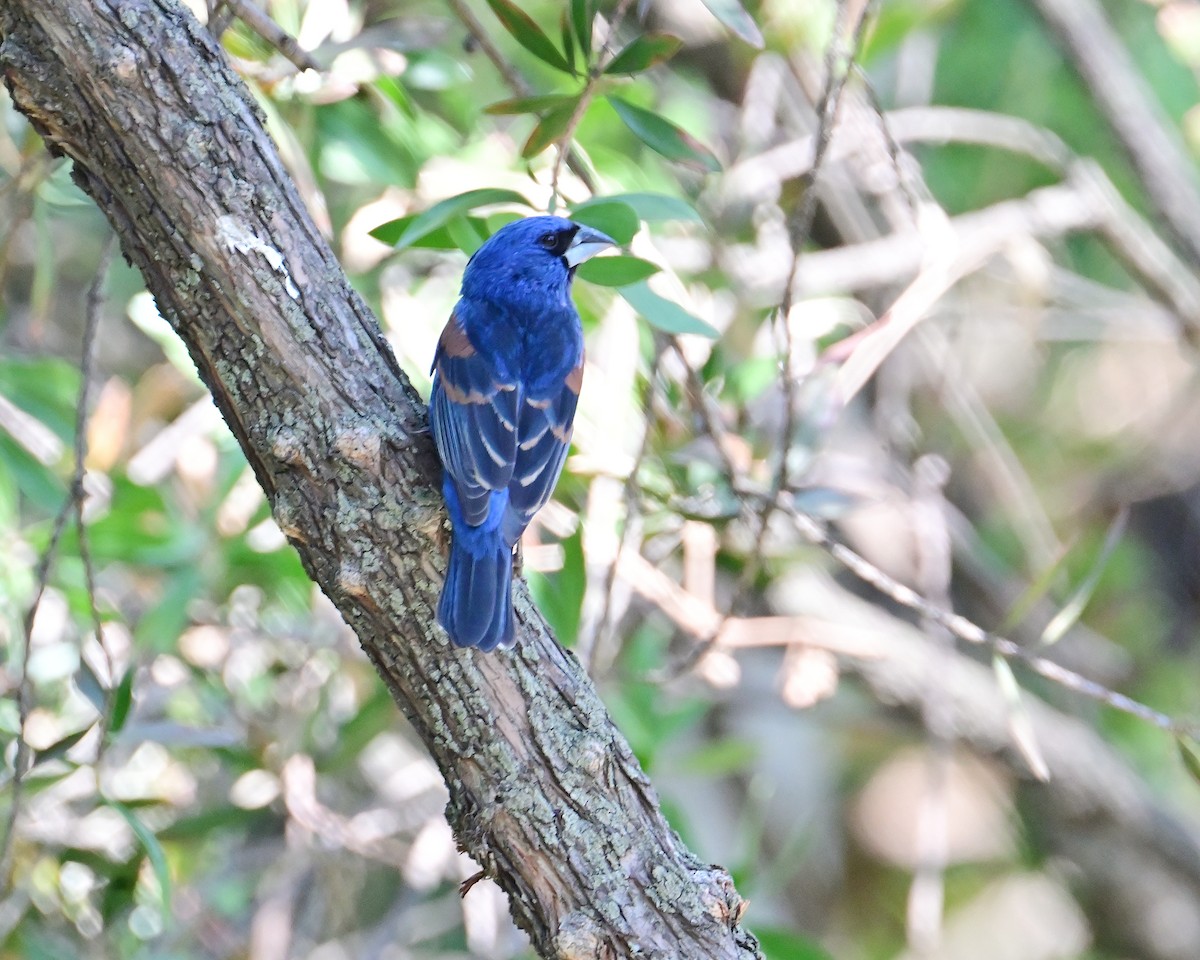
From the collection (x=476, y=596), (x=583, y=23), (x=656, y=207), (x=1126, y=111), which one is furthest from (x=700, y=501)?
(x=1126, y=111)

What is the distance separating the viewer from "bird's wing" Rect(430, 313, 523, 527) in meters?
2.44

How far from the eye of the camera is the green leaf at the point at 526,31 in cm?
275

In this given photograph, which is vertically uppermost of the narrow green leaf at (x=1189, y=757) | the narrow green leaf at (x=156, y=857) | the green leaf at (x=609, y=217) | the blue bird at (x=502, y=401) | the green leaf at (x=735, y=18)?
the green leaf at (x=735, y=18)

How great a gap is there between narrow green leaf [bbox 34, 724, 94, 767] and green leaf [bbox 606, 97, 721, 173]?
1837 mm

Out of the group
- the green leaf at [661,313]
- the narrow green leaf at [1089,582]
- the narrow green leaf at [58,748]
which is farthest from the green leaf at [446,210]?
the narrow green leaf at [1089,582]

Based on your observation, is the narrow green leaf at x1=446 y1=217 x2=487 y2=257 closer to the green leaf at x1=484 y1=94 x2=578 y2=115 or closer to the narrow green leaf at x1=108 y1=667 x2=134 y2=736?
the green leaf at x1=484 y1=94 x2=578 y2=115

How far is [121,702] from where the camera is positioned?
285 cm

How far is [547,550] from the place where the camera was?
3818 millimetres

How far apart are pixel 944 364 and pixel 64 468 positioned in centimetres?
286

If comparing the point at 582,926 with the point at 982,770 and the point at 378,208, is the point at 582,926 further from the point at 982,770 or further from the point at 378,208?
the point at 982,770

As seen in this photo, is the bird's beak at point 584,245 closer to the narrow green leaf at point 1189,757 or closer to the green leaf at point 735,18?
the green leaf at point 735,18

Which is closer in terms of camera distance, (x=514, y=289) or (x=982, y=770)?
(x=514, y=289)

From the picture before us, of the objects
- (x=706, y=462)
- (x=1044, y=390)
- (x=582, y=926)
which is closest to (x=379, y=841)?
(x=706, y=462)

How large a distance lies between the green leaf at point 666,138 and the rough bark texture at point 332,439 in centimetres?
97
